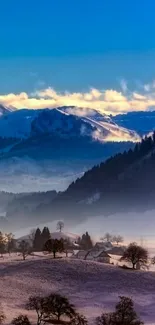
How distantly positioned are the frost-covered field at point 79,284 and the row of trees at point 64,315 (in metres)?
→ 3.50

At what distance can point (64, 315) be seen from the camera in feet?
359

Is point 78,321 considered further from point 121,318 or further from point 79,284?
point 79,284

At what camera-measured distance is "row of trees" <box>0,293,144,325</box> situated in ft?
316

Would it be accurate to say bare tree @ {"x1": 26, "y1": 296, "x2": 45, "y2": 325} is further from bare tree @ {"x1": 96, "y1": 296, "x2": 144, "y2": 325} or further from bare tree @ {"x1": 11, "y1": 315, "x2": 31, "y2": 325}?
bare tree @ {"x1": 96, "y1": 296, "x2": 144, "y2": 325}

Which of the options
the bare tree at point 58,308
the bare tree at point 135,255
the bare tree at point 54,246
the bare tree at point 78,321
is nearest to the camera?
the bare tree at point 78,321

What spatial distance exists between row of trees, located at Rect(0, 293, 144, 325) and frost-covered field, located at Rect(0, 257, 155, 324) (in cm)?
350

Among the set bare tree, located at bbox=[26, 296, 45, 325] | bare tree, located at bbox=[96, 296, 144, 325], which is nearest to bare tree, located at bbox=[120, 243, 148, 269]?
bare tree, located at bbox=[26, 296, 45, 325]

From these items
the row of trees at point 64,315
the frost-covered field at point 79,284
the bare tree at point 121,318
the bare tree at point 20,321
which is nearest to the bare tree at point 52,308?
the row of trees at point 64,315

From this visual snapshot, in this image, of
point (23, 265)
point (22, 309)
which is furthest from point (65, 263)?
point (22, 309)

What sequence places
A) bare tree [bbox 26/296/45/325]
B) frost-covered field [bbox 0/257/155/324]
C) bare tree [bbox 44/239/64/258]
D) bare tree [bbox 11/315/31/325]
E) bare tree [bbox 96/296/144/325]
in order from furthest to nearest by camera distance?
bare tree [bbox 44/239/64/258], frost-covered field [bbox 0/257/155/324], bare tree [bbox 26/296/45/325], bare tree [bbox 96/296/144/325], bare tree [bbox 11/315/31/325]

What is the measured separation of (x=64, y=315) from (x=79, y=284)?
98.7ft

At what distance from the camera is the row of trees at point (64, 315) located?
316 feet

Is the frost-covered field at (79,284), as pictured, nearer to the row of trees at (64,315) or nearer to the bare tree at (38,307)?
the bare tree at (38,307)

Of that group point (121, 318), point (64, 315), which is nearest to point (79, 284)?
point (64, 315)
